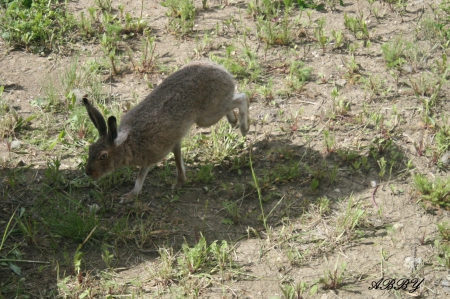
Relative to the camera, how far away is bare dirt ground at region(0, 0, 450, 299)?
4.79m

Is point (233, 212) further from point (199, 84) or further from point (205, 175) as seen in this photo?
point (199, 84)

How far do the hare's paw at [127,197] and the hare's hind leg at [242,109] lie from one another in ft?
4.58

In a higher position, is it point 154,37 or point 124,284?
point 154,37

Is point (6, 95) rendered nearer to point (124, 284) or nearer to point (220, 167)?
point (220, 167)

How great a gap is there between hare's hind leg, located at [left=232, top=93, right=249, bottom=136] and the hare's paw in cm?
140

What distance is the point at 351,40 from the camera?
777cm

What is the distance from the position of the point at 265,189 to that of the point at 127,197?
1.32 meters

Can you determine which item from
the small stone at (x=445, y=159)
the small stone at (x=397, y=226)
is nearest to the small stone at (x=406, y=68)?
the small stone at (x=445, y=159)

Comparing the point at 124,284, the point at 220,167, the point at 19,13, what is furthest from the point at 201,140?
the point at 19,13

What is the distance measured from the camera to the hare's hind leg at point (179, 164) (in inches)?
230

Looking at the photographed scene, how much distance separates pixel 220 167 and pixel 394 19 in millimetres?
3589

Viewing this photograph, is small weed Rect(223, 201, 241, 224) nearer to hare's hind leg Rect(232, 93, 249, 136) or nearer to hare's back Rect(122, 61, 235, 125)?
hare's back Rect(122, 61, 235, 125)

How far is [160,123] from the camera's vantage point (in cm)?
565

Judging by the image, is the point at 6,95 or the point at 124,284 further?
the point at 6,95
